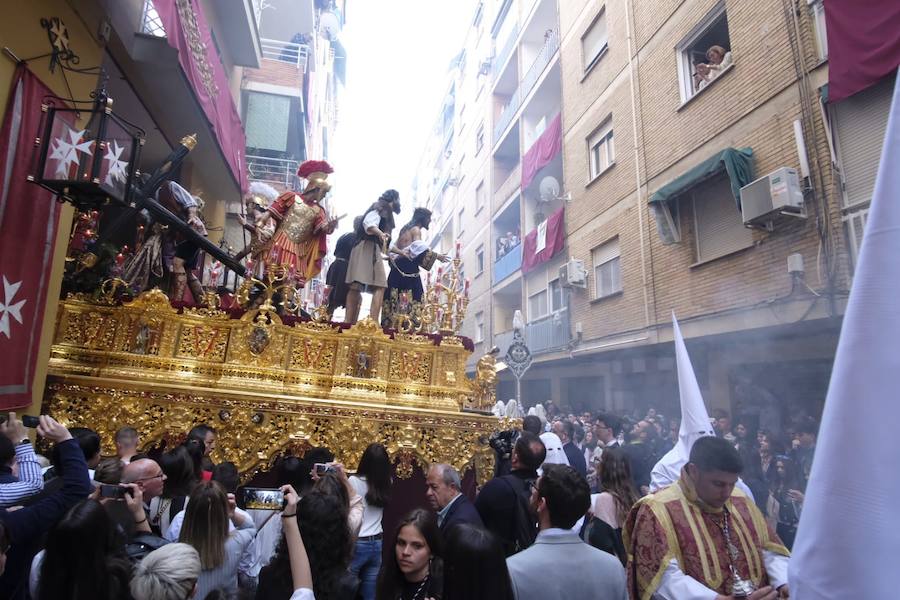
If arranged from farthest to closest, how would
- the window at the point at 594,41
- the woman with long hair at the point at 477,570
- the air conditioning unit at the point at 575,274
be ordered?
the window at the point at 594,41 < the air conditioning unit at the point at 575,274 < the woman with long hair at the point at 477,570

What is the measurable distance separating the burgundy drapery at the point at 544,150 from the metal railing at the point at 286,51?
7765mm

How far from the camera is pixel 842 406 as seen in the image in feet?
3.92

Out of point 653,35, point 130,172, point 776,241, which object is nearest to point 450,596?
point 130,172

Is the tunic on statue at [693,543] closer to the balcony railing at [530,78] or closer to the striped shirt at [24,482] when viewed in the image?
the striped shirt at [24,482]

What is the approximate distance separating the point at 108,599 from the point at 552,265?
1544cm

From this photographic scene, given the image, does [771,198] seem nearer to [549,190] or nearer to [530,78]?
[549,190]

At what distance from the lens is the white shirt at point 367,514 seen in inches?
137

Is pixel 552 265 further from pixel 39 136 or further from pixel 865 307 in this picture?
pixel 865 307

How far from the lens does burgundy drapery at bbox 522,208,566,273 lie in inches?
598

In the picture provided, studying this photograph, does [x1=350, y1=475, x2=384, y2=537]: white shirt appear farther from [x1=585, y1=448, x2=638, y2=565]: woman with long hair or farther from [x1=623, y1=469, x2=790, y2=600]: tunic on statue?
[x1=623, y1=469, x2=790, y2=600]: tunic on statue

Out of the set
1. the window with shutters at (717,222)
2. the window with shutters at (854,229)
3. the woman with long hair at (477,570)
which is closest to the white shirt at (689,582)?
the woman with long hair at (477,570)

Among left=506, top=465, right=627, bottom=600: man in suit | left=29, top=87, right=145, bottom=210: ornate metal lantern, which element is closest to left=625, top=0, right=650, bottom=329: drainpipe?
left=506, top=465, right=627, bottom=600: man in suit

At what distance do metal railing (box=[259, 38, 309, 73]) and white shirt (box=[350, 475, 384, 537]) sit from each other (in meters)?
14.8

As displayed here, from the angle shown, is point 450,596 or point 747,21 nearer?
point 450,596
